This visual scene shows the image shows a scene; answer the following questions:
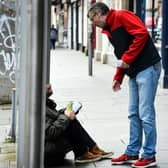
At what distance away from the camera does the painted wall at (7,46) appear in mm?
9609

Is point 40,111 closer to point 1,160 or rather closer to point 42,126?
point 42,126

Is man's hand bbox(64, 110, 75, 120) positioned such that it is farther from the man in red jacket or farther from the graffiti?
the graffiti

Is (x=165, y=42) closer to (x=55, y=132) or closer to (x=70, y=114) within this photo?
(x=70, y=114)

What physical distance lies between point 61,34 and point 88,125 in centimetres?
4083

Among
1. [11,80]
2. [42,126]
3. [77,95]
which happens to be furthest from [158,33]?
[42,126]

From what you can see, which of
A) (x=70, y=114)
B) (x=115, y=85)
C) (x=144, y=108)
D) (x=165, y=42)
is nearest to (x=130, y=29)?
(x=115, y=85)

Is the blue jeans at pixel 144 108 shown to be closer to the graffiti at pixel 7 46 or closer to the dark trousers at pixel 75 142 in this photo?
A: the dark trousers at pixel 75 142

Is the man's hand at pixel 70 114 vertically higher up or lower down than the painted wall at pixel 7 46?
lower down

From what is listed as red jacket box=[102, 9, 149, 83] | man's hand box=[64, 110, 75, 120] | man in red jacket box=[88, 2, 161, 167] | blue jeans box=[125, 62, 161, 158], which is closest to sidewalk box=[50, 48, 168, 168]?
blue jeans box=[125, 62, 161, 158]

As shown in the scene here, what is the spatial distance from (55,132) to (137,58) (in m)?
1.12

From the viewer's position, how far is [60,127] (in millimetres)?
5344

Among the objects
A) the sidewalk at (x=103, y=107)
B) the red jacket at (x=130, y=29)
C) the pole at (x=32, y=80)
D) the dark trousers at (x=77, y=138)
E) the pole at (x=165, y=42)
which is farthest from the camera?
the pole at (x=165, y=42)

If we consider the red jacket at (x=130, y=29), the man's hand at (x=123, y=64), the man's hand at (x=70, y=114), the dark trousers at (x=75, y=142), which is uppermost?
the red jacket at (x=130, y=29)

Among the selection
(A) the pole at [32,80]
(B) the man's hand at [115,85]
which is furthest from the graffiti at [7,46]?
(A) the pole at [32,80]
